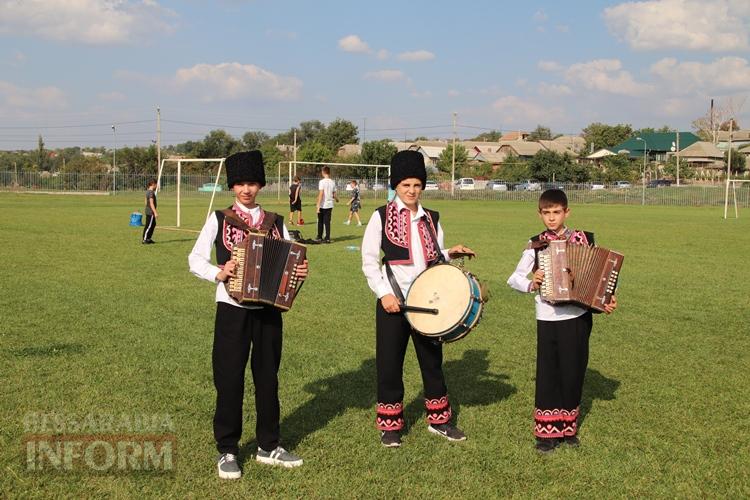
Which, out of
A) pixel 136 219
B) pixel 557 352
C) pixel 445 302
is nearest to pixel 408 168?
pixel 445 302

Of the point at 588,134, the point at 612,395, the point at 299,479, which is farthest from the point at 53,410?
the point at 588,134

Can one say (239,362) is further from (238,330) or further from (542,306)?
(542,306)

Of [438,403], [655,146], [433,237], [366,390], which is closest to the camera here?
[433,237]

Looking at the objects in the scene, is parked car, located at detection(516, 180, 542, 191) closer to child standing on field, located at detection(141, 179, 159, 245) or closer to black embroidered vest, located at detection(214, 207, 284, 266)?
child standing on field, located at detection(141, 179, 159, 245)

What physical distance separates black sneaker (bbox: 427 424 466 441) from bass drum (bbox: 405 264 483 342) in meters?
0.87

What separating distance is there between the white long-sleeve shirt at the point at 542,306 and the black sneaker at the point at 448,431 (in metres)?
1.05

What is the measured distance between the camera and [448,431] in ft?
18.3

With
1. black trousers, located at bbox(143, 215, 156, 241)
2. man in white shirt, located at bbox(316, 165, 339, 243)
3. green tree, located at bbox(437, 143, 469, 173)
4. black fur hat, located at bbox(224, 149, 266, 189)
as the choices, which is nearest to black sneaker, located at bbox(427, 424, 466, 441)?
black fur hat, located at bbox(224, 149, 266, 189)

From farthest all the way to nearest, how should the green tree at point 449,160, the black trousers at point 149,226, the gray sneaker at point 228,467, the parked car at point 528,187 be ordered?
the green tree at point 449,160 → the parked car at point 528,187 → the black trousers at point 149,226 → the gray sneaker at point 228,467

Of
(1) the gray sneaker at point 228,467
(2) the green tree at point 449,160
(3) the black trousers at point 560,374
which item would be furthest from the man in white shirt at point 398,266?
(2) the green tree at point 449,160

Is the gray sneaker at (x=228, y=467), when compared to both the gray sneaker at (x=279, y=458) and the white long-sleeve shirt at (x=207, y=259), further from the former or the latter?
the white long-sleeve shirt at (x=207, y=259)

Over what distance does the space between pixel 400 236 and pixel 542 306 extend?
118 centimetres

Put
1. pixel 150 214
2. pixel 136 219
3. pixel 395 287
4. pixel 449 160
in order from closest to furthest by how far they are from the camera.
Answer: pixel 395 287 < pixel 150 214 < pixel 136 219 < pixel 449 160

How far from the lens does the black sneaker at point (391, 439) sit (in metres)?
5.37
